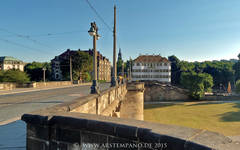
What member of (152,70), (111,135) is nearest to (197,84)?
(152,70)

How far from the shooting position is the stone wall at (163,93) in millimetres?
47531

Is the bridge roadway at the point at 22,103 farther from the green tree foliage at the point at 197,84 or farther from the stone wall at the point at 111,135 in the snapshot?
the green tree foliage at the point at 197,84

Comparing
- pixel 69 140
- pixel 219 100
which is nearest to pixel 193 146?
pixel 69 140

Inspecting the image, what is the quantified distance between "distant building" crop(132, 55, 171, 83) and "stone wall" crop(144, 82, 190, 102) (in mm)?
17484

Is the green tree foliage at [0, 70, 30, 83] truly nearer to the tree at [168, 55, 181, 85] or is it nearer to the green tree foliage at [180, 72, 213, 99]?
the green tree foliage at [180, 72, 213, 99]

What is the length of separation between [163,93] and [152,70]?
20.0 metres

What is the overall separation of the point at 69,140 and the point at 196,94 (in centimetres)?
5080

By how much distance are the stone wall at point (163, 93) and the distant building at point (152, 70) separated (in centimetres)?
1748

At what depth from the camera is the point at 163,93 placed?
156 ft

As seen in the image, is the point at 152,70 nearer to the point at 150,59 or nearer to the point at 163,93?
the point at 150,59

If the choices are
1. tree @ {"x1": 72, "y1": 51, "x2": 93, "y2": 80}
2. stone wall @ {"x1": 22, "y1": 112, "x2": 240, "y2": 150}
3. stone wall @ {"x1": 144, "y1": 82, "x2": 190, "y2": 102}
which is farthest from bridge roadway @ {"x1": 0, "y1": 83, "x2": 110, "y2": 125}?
tree @ {"x1": 72, "y1": 51, "x2": 93, "y2": 80}

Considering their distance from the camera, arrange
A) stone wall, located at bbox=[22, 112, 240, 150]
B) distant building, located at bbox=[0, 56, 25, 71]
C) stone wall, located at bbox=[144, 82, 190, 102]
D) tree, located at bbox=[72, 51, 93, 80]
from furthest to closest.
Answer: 1. distant building, located at bbox=[0, 56, 25, 71]
2. tree, located at bbox=[72, 51, 93, 80]
3. stone wall, located at bbox=[144, 82, 190, 102]
4. stone wall, located at bbox=[22, 112, 240, 150]

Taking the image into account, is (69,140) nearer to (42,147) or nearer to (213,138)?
(42,147)

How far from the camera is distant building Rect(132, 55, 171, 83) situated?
6525 centimetres
